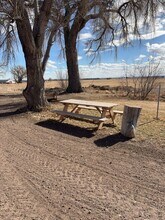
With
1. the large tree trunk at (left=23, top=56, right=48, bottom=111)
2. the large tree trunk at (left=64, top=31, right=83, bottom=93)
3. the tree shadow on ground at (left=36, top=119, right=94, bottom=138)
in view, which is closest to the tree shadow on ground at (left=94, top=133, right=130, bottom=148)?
the tree shadow on ground at (left=36, top=119, right=94, bottom=138)

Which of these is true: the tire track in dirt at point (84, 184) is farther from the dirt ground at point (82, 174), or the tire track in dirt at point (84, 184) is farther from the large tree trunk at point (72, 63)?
the large tree trunk at point (72, 63)

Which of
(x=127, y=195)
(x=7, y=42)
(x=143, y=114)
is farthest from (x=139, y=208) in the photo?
(x=7, y=42)

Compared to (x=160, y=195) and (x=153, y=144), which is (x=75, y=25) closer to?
(x=153, y=144)

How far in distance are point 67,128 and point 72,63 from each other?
11.8 m

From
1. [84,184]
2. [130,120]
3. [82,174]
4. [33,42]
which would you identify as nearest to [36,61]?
[33,42]

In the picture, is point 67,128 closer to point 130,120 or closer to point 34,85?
point 130,120

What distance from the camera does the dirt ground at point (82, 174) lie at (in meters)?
3.85

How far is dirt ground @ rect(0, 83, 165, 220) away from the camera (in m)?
3.85

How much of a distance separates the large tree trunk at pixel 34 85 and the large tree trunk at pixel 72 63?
836 cm

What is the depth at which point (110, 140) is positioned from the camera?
720 centimetres

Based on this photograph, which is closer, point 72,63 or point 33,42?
point 33,42

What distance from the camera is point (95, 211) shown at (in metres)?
3.80

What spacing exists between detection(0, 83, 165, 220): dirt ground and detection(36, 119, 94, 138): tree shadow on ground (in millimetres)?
26

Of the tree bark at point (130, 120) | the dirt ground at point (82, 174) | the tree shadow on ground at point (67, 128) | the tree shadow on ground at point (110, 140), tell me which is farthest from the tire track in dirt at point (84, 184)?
the tree shadow on ground at point (67, 128)
